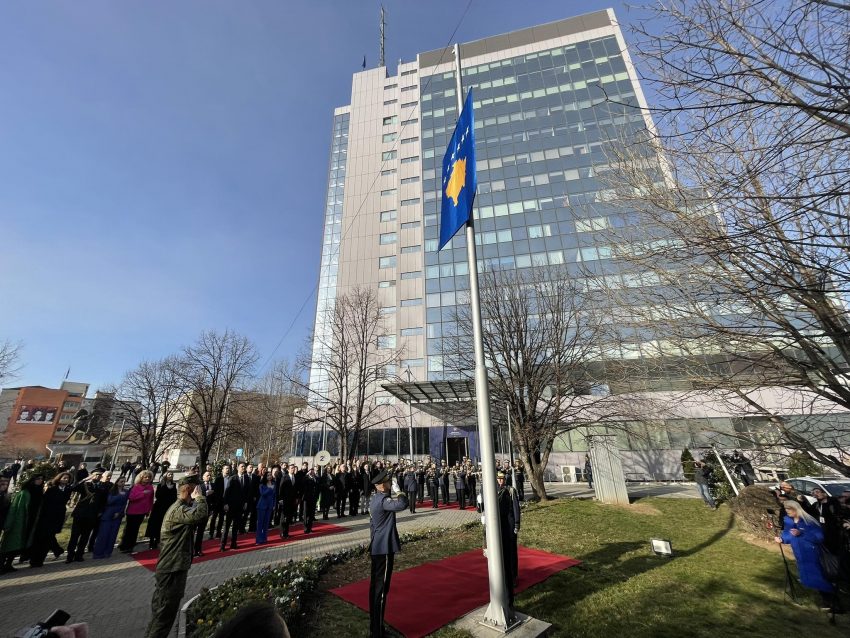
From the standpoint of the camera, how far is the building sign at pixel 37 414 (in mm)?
75375

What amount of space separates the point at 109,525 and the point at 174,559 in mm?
6970

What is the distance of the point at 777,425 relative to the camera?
556cm

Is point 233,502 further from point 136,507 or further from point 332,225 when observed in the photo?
point 332,225

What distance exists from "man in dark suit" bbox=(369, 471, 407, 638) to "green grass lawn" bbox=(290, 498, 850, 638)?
57 centimetres

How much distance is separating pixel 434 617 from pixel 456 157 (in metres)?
8.06

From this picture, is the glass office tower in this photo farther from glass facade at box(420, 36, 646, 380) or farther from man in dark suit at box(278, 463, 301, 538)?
man in dark suit at box(278, 463, 301, 538)

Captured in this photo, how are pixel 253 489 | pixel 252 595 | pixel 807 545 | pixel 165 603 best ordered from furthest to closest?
pixel 253 489 < pixel 807 545 < pixel 252 595 < pixel 165 603

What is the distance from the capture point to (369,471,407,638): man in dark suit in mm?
5074

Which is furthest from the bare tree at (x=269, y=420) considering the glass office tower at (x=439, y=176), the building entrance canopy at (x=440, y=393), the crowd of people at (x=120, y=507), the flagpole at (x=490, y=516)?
the flagpole at (x=490, y=516)

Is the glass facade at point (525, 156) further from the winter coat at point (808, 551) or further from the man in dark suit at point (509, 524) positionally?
the winter coat at point (808, 551)

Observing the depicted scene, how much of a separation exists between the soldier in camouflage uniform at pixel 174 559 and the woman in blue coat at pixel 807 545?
382 inches

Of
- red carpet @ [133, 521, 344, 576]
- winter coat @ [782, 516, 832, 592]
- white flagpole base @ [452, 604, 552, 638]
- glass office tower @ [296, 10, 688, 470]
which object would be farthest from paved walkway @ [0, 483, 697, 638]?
glass office tower @ [296, 10, 688, 470]

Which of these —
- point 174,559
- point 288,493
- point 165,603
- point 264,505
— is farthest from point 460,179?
point 288,493

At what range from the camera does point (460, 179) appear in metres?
7.17
